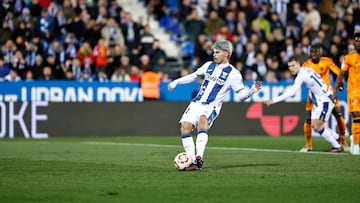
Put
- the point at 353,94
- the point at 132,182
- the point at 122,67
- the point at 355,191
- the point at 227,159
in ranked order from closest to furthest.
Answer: the point at 355,191 < the point at 132,182 < the point at 227,159 < the point at 353,94 < the point at 122,67

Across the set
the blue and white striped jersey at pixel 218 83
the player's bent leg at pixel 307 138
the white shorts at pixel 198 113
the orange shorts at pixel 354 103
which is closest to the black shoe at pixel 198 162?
the white shorts at pixel 198 113

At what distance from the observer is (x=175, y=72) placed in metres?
27.4

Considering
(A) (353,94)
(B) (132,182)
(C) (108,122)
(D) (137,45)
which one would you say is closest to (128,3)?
(D) (137,45)

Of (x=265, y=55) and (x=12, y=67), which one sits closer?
(x=12, y=67)

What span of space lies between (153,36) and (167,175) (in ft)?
53.0

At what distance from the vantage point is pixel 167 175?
508 inches

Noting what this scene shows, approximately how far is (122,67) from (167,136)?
9.75 ft

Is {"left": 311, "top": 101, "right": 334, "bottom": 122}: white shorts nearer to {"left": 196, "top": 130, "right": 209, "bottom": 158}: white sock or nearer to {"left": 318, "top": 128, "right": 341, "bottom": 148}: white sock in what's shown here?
{"left": 318, "top": 128, "right": 341, "bottom": 148}: white sock

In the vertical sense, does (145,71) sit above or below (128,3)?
below

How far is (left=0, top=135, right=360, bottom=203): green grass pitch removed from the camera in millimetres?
10461

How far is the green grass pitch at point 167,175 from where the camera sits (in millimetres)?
10461

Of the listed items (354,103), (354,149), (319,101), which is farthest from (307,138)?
(354,103)

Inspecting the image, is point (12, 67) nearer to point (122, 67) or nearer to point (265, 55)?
point (122, 67)

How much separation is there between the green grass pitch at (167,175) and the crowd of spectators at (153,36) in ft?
20.8
